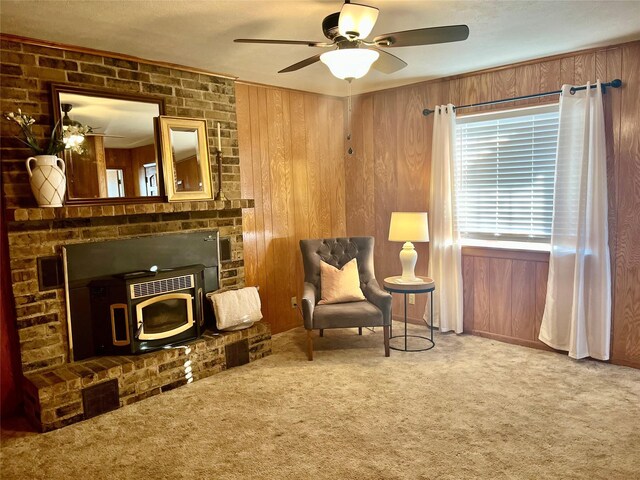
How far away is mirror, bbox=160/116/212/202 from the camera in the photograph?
145 inches

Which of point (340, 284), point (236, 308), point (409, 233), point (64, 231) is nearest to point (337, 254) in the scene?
point (340, 284)

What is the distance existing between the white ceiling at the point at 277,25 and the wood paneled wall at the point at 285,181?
791 millimetres

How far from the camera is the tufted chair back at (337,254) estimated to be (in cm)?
445

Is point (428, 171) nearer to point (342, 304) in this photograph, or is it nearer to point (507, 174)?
point (507, 174)

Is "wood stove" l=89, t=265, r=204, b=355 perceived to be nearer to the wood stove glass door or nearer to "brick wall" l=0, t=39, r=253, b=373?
the wood stove glass door

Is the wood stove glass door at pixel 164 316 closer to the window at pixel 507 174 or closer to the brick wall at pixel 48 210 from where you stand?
the brick wall at pixel 48 210

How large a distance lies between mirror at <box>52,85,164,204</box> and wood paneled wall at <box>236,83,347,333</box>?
95 centimetres

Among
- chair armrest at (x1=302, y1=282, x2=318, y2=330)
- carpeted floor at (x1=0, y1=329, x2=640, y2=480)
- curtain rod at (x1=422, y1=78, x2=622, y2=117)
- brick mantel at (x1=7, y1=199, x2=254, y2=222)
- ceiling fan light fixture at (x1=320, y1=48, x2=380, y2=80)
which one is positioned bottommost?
carpeted floor at (x1=0, y1=329, x2=640, y2=480)

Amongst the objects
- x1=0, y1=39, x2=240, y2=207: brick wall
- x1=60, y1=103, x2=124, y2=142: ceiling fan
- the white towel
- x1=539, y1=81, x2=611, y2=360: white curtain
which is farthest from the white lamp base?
x1=60, y1=103, x2=124, y2=142: ceiling fan

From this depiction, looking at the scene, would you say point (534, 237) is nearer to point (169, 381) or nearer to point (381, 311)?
point (381, 311)

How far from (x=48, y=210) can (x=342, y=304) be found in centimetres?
236

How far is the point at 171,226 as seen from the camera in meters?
3.79

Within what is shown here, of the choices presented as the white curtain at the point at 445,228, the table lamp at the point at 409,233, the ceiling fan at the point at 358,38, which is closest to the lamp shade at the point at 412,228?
the table lamp at the point at 409,233

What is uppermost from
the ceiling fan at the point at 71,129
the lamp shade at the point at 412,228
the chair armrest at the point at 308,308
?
the ceiling fan at the point at 71,129
